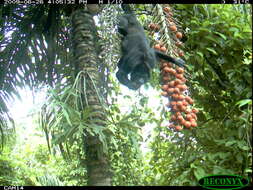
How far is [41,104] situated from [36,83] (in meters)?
1.02

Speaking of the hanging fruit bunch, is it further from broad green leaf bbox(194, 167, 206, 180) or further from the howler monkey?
broad green leaf bbox(194, 167, 206, 180)

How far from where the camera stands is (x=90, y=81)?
6.68ft

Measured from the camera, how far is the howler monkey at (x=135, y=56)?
1803 mm

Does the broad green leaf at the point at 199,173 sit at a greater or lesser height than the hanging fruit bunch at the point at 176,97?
lesser

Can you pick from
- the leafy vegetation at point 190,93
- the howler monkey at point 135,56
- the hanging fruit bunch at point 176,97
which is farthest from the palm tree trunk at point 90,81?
the hanging fruit bunch at point 176,97

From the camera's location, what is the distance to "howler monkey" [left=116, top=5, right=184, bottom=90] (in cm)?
180

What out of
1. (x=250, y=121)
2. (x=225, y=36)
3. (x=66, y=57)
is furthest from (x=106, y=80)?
(x=250, y=121)

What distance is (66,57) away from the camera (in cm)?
280

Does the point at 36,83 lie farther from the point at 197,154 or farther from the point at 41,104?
the point at 197,154

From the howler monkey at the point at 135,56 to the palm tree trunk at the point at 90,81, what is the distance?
187 millimetres

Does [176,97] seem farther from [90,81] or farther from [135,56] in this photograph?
[90,81]

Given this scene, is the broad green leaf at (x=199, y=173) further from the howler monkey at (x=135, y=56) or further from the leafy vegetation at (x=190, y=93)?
the howler monkey at (x=135, y=56)

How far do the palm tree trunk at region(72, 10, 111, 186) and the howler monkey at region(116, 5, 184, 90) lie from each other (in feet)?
0.61

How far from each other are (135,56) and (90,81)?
35 centimetres
